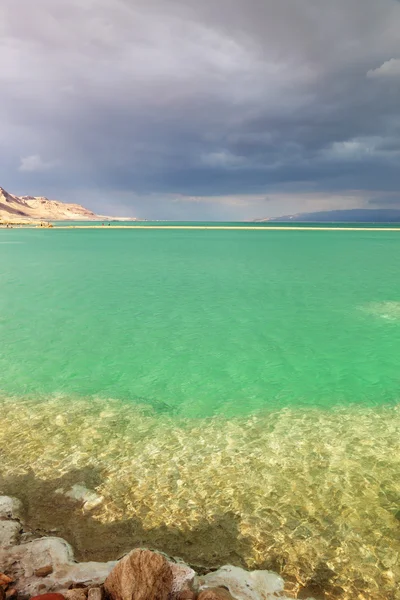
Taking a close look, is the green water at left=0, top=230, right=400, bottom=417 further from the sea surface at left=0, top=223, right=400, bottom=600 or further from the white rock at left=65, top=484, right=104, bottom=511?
the white rock at left=65, top=484, right=104, bottom=511

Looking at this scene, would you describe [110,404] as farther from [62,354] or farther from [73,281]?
[73,281]

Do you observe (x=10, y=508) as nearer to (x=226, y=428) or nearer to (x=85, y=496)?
(x=85, y=496)

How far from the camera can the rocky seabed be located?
505 cm

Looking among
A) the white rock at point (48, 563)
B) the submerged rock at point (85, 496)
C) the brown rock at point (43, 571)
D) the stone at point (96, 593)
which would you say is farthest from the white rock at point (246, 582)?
the submerged rock at point (85, 496)

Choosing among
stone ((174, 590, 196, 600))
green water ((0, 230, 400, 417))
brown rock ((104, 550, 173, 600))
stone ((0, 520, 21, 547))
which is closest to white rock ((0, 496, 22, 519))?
stone ((0, 520, 21, 547))

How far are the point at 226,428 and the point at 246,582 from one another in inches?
195

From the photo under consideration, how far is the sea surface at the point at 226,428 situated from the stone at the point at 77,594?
164 cm

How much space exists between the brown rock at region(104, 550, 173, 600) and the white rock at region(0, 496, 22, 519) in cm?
287

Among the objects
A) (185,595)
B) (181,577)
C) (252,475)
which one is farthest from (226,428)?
(185,595)

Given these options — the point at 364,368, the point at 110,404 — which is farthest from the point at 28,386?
the point at 364,368

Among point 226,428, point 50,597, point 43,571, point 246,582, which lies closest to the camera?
point 50,597

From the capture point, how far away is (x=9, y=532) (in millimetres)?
6648

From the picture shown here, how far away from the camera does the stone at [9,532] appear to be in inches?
252

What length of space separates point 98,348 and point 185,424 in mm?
8506
